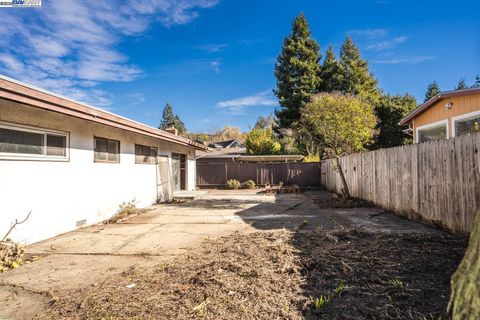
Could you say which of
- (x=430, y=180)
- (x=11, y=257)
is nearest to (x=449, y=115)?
(x=430, y=180)

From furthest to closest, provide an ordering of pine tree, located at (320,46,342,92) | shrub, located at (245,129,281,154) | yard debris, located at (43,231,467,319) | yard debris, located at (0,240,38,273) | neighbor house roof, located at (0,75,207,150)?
pine tree, located at (320,46,342,92)
shrub, located at (245,129,281,154)
neighbor house roof, located at (0,75,207,150)
yard debris, located at (0,240,38,273)
yard debris, located at (43,231,467,319)

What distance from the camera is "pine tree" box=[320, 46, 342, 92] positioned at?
2881 centimetres

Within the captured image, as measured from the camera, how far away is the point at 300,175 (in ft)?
63.3

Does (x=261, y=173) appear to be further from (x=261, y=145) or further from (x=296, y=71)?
(x=296, y=71)

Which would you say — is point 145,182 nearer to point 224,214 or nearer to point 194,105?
point 224,214

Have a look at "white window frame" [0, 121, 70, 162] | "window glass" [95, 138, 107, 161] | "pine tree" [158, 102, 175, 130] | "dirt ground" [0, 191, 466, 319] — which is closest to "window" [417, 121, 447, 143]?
"dirt ground" [0, 191, 466, 319]

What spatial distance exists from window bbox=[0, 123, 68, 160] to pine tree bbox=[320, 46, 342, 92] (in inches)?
1052

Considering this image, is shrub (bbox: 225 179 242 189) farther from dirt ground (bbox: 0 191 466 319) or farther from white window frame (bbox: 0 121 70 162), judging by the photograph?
dirt ground (bbox: 0 191 466 319)

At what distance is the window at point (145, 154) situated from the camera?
10.1 meters

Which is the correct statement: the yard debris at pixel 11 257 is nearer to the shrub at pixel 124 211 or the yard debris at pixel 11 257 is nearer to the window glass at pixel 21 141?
the window glass at pixel 21 141

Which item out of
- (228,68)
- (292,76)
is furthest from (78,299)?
(292,76)

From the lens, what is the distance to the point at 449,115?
9031mm

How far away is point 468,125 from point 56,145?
10.8m

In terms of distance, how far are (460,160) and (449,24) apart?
6909 mm
